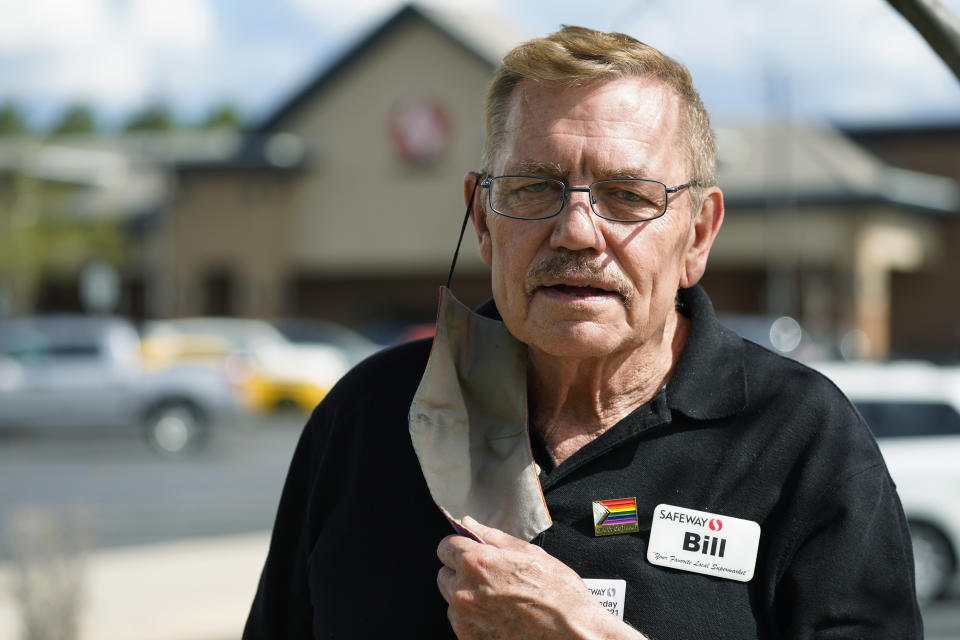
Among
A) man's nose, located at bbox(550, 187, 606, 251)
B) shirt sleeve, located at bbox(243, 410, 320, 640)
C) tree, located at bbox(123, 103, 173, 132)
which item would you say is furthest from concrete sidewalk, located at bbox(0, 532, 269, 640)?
tree, located at bbox(123, 103, 173, 132)

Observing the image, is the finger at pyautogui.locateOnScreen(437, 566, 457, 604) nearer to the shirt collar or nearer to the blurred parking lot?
the shirt collar

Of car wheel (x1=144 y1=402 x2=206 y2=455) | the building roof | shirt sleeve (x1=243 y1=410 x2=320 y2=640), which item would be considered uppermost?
the building roof

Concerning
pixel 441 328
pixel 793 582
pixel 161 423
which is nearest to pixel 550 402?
pixel 441 328

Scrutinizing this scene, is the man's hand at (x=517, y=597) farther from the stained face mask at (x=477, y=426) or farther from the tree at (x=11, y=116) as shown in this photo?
the tree at (x=11, y=116)

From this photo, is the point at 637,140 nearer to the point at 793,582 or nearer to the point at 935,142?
the point at 793,582

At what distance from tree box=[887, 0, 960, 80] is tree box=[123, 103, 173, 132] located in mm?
112098

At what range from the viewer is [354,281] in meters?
40.8

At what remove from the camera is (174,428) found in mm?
18156

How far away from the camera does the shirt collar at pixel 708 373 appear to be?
220 cm

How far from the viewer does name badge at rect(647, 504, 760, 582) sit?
2.05 meters

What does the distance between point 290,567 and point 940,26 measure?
168 cm

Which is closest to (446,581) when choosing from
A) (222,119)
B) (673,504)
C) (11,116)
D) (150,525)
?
(673,504)

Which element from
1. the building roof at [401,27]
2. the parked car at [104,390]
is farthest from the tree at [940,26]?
the building roof at [401,27]

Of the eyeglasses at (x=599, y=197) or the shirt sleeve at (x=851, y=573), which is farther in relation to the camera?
the eyeglasses at (x=599, y=197)
